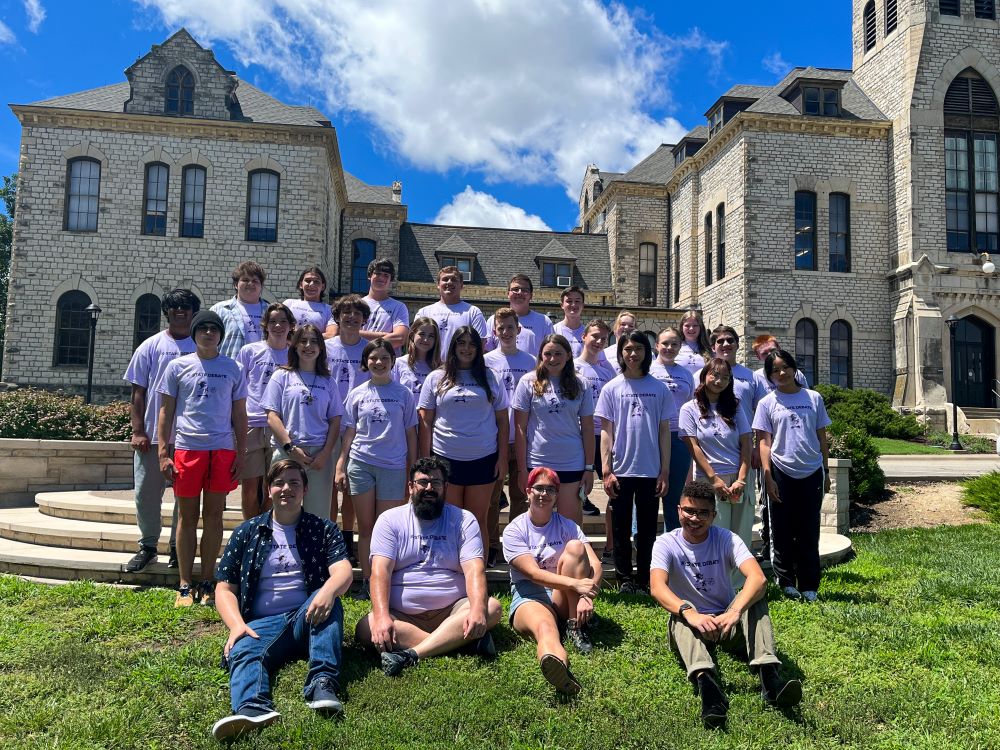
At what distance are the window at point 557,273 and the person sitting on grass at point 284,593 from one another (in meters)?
29.8

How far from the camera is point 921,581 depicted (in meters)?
6.63

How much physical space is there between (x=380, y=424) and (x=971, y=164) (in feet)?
92.3

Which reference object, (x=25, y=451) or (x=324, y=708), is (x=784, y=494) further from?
(x=25, y=451)

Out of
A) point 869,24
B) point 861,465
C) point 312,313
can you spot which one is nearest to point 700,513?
point 312,313

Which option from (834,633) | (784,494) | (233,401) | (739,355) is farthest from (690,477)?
(739,355)

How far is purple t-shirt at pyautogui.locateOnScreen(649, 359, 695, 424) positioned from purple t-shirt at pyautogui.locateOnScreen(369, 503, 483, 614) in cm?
296

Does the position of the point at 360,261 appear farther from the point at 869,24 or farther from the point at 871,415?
the point at 869,24

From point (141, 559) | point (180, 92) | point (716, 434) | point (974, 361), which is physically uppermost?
point (180, 92)

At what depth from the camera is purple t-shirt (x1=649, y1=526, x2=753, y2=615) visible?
453 centimetres

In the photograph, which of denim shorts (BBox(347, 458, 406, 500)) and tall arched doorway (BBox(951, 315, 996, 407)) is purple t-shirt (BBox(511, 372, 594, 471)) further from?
tall arched doorway (BBox(951, 315, 996, 407))

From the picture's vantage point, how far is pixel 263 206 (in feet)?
78.8

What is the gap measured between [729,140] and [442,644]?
26.9 m

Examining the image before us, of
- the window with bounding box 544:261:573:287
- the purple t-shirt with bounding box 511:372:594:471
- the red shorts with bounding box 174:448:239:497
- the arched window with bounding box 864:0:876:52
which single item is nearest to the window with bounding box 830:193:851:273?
the arched window with bounding box 864:0:876:52

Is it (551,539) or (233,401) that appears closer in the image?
(551,539)
